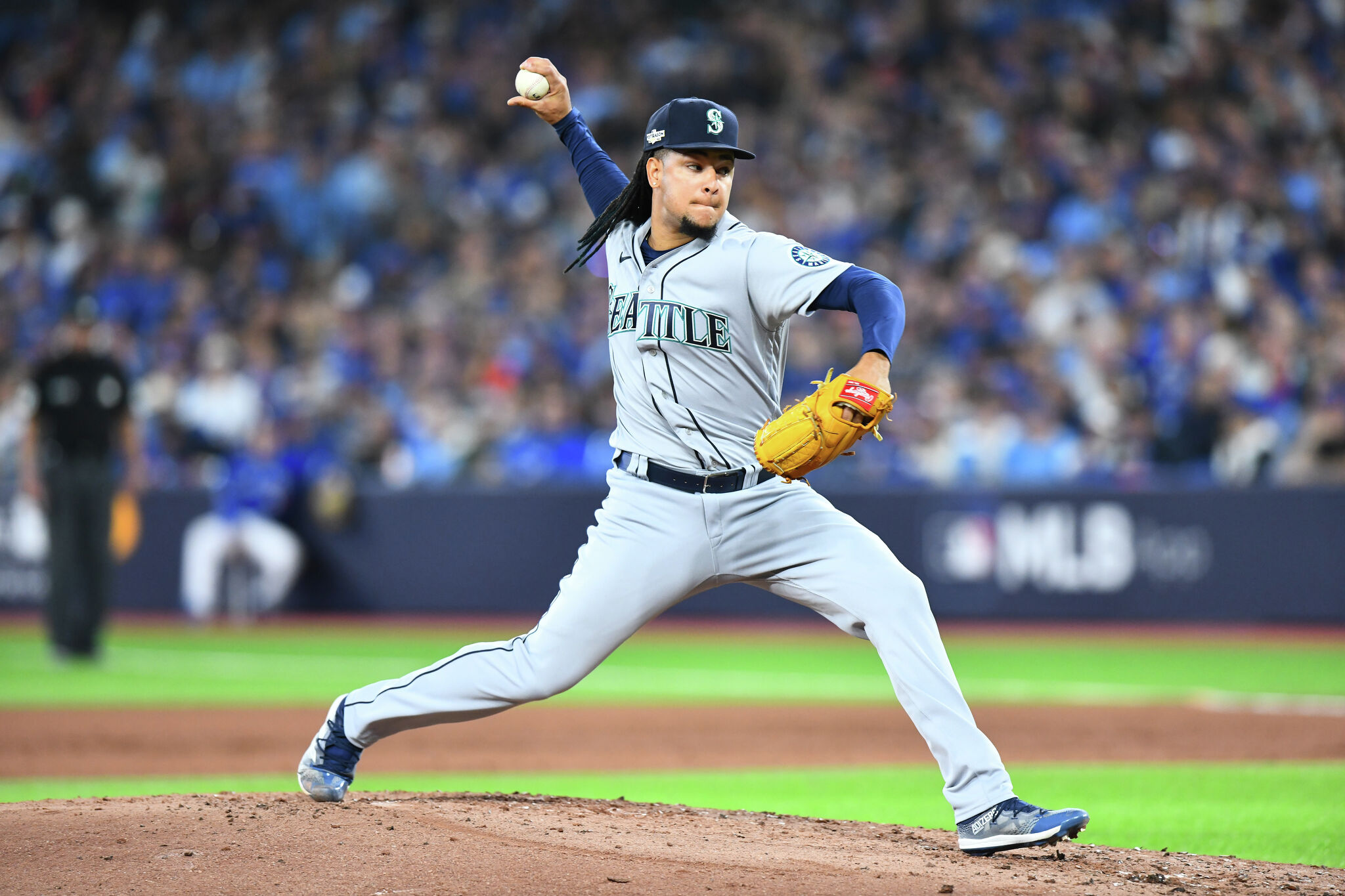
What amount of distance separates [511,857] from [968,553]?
404 inches

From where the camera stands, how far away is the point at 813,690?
1027 cm

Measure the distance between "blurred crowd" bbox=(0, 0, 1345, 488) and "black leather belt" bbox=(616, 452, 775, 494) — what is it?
31.9 feet

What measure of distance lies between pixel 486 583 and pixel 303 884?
36.5 feet

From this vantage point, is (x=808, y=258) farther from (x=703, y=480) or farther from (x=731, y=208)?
(x=731, y=208)

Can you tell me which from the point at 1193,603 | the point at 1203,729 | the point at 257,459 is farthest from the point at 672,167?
the point at 257,459

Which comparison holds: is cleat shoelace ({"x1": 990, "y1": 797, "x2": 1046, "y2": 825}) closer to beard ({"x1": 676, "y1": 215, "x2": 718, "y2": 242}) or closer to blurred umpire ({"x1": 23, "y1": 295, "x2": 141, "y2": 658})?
beard ({"x1": 676, "y1": 215, "x2": 718, "y2": 242})

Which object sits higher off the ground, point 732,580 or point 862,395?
point 862,395

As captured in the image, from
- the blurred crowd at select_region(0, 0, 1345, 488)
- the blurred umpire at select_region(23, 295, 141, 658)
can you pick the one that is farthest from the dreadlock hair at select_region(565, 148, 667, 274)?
the blurred crowd at select_region(0, 0, 1345, 488)

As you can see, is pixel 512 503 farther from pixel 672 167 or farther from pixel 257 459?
pixel 672 167

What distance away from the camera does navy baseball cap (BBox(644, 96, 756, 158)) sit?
4191mm

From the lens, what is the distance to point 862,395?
3850 millimetres

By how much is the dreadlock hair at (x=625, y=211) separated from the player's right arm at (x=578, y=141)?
16cm

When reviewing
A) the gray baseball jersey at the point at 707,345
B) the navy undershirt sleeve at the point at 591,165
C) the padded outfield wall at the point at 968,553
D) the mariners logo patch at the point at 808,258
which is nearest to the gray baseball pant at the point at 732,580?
the gray baseball jersey at the point at 707,345

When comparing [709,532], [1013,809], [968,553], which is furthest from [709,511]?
[968,553]
